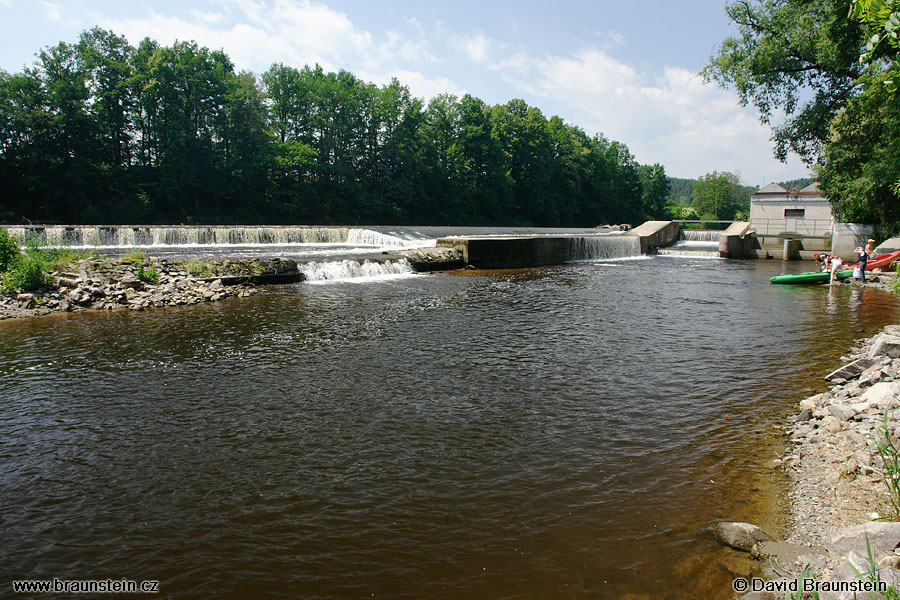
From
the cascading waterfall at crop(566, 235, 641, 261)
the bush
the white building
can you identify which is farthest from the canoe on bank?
the bush

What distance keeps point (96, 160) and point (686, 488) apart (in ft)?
180

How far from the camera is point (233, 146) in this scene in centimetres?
5259

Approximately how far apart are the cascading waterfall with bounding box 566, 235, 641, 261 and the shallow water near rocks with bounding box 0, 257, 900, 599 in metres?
19.8

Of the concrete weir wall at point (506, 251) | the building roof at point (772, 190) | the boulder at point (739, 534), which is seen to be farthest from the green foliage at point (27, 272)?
the building roof at point (772, 190)

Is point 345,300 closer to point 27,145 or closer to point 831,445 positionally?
point 831,445

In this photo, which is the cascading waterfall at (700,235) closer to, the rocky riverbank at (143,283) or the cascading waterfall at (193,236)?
the cascading waterfall at (193,236)

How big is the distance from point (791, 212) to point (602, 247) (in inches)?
860

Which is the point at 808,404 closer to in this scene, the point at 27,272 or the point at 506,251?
the point at 27,272

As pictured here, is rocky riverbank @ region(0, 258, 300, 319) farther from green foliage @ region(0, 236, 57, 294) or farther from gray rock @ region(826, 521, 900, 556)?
gray rock @ region(826, 521, 900, 556)

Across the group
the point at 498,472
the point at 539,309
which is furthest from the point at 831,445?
the point at 539,309

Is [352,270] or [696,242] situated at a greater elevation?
[696,242]

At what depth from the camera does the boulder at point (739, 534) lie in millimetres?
4266

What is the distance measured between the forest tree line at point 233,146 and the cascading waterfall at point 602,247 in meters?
31.9

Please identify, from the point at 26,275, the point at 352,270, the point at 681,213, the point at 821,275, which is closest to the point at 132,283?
the point at 26,275
